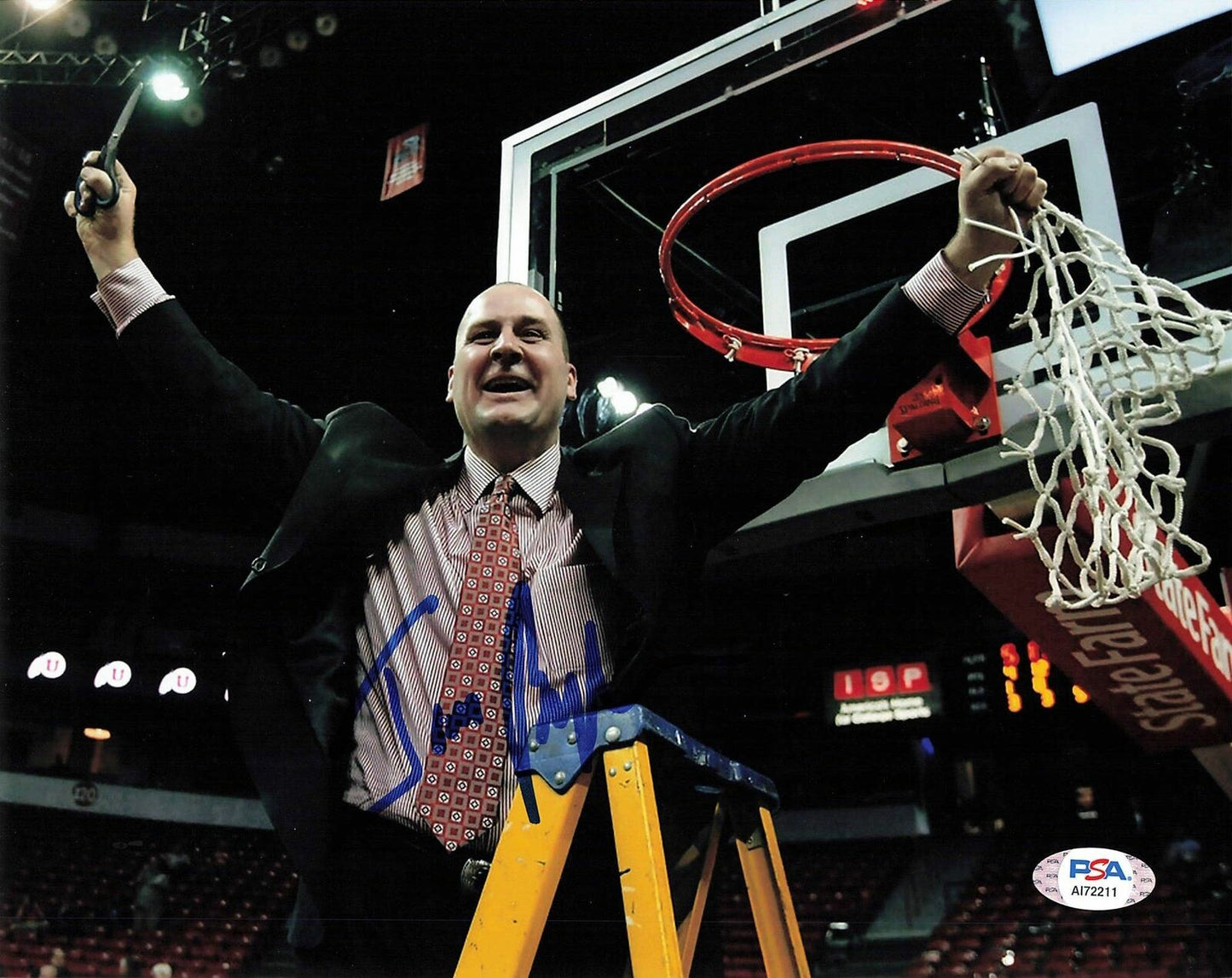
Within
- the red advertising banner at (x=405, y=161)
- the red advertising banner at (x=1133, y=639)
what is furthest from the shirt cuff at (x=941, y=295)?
the red advertising banner at (x=405, y=161)

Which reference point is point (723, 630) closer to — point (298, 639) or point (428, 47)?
point (428, 47)

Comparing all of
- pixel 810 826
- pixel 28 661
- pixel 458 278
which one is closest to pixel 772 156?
pixel 458 278

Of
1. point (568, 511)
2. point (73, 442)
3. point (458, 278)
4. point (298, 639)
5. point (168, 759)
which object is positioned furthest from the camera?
point (168, 759)

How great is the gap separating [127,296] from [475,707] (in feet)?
2.43

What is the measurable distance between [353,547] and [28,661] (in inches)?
401

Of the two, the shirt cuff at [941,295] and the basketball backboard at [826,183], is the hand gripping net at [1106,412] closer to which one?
the shirt cuff at [941,295]

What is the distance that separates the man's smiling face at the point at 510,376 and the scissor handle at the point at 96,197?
535mm

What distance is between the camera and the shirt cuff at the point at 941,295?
143cm

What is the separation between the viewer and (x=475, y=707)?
1371 millimetres

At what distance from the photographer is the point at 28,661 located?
10109 millimetres

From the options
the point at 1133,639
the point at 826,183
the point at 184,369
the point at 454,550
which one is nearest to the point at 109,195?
the point at 184,369

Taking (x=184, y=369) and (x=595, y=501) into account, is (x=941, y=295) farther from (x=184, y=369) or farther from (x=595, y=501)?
(x=184, y=369)
